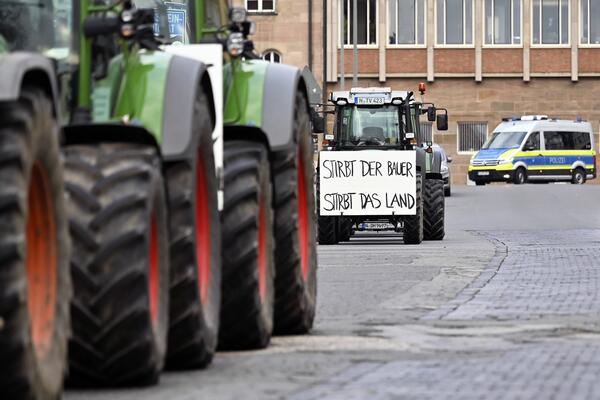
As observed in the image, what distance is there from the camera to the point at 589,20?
82812 mm

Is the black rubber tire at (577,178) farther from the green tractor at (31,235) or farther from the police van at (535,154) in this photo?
the green tractor at (31,235)

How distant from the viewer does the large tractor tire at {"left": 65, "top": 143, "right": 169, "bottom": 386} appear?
27.7 ft

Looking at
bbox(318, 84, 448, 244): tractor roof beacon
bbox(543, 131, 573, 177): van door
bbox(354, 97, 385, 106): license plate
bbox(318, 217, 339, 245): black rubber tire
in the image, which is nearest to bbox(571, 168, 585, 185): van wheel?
bbox(543, 131, 573, 177): van door

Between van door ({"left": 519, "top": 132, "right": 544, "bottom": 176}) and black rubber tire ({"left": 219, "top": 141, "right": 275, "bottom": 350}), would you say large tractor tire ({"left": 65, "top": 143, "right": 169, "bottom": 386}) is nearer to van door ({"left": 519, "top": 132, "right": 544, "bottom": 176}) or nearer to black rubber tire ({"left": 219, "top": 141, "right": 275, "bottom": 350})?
black rubber tire ({"left": 219, "top": 141, "right": 275, "bottom": 350})

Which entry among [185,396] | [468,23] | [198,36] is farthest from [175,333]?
[468,23]

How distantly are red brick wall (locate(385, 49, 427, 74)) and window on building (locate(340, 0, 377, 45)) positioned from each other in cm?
99

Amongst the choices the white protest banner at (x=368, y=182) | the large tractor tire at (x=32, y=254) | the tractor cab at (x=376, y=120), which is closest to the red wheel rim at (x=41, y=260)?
the large tractor tire at (x=32, y=254)

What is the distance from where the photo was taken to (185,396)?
29.0 feet

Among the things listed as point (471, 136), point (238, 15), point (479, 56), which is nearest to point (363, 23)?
point (479, 56)

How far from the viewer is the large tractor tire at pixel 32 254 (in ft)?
23.4

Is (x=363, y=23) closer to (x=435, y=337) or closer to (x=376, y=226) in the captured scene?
(x=376, y=226)

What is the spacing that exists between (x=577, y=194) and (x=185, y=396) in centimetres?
4710

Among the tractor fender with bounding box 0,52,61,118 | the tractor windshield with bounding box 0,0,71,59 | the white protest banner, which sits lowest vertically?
the white protest banner

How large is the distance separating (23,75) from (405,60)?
245 ft
